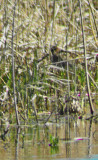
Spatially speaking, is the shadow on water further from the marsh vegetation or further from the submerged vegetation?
the submerged vegetation

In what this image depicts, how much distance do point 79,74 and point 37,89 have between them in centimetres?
124

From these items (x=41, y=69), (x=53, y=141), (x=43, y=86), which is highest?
(x=41, y=69)

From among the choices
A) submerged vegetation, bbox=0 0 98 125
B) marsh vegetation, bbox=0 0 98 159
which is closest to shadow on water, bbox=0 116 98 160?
marsh vegetation, bbox=0 0 98 159

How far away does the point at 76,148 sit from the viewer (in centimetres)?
327

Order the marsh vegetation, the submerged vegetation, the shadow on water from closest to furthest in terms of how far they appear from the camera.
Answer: the shadow on water, the marsh vegetation, the submerged vegetation

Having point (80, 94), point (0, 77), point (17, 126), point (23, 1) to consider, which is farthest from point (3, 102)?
point (23, 1)

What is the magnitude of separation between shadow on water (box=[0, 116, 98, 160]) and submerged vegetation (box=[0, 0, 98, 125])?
0.94 feet

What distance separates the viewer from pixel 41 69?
577 cm

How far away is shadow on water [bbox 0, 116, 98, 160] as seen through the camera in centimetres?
305

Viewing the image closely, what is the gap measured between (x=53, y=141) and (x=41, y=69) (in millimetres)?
2435

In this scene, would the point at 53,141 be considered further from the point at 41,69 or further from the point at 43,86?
the point at 41,69

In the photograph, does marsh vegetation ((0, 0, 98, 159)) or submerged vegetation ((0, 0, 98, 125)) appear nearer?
marsh vegetation ((0, 0, 98, 159))

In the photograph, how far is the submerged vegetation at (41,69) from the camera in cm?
486

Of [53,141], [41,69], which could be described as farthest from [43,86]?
[53,141]
